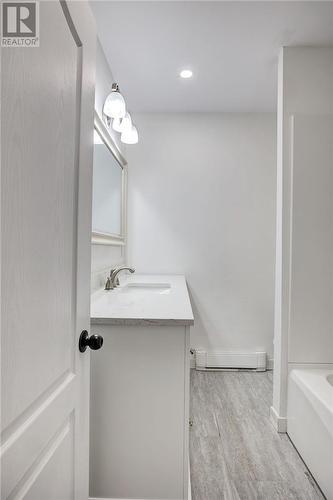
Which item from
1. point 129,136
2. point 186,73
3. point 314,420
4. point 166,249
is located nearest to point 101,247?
point 129,136

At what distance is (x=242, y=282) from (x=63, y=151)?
2828 mm

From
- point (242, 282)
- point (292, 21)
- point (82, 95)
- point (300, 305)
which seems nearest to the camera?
point (82, 95)

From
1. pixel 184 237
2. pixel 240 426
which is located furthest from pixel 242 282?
pixel 240 426

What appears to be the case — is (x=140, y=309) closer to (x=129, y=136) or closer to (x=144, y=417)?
(x=144, y=417)

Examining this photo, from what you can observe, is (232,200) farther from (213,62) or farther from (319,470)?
(319,470)

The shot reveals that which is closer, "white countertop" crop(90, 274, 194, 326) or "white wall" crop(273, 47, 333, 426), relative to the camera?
"white countertop" crop(90, 274, 194, 326)

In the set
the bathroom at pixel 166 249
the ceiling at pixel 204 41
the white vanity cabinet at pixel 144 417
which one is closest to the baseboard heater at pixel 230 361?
the bathroom at pixel 166 249

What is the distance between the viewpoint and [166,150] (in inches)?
135

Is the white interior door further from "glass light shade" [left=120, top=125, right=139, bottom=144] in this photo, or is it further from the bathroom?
"glass light shade" [left=120, top=125, right=139, bottom=144]

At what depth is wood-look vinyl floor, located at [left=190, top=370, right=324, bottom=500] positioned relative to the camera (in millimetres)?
1651

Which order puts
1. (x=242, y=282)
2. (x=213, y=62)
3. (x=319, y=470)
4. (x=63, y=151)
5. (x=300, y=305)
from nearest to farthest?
1. (x=63, y=151)
2. (x=319, y=470)
3. (x=300, y=305)
4. (x=213, y=62)
5. (x=242, y=282)

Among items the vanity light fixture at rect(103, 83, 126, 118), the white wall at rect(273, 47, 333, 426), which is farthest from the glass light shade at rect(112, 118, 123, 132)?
the white wall at rect(273, 47, 333, 426)

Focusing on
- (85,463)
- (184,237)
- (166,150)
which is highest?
(166,150)

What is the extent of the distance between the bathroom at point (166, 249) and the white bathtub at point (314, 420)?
0.04 feet
